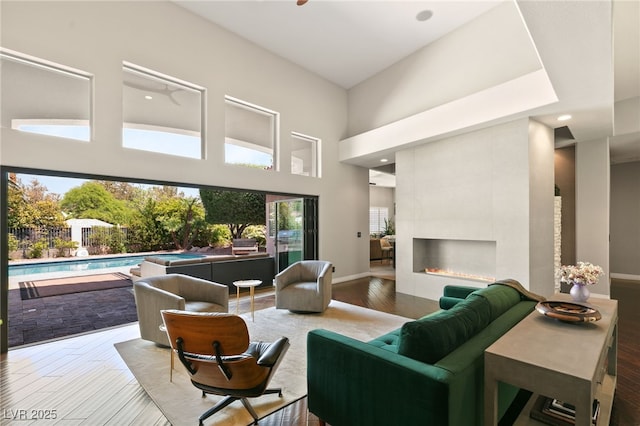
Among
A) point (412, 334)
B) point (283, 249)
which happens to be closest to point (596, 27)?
point (412, 334)

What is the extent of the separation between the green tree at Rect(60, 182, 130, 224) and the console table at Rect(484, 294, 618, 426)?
11.6 meters

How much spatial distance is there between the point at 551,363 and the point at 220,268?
17.6 feet

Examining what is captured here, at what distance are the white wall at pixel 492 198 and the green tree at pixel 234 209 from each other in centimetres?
703

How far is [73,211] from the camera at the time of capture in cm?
959

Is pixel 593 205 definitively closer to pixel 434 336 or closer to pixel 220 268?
pixel 434 336

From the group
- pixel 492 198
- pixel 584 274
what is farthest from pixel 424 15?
pixel 584 274

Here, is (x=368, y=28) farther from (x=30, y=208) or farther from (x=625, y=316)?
(x=30, y=208)

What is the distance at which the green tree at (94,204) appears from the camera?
964 centimetres

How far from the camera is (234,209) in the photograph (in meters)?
11.5

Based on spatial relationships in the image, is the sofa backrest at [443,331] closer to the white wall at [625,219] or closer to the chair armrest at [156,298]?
the chair armrest at [156,298]

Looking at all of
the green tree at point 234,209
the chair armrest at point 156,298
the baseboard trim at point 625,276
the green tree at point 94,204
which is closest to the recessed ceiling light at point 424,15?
the chair armrest at point 156,298

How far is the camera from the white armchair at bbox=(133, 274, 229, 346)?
307 centimetres

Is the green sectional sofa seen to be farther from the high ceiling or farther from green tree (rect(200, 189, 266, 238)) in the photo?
green tree (rect(200, 189, 266, 238))

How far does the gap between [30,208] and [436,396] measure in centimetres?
886
